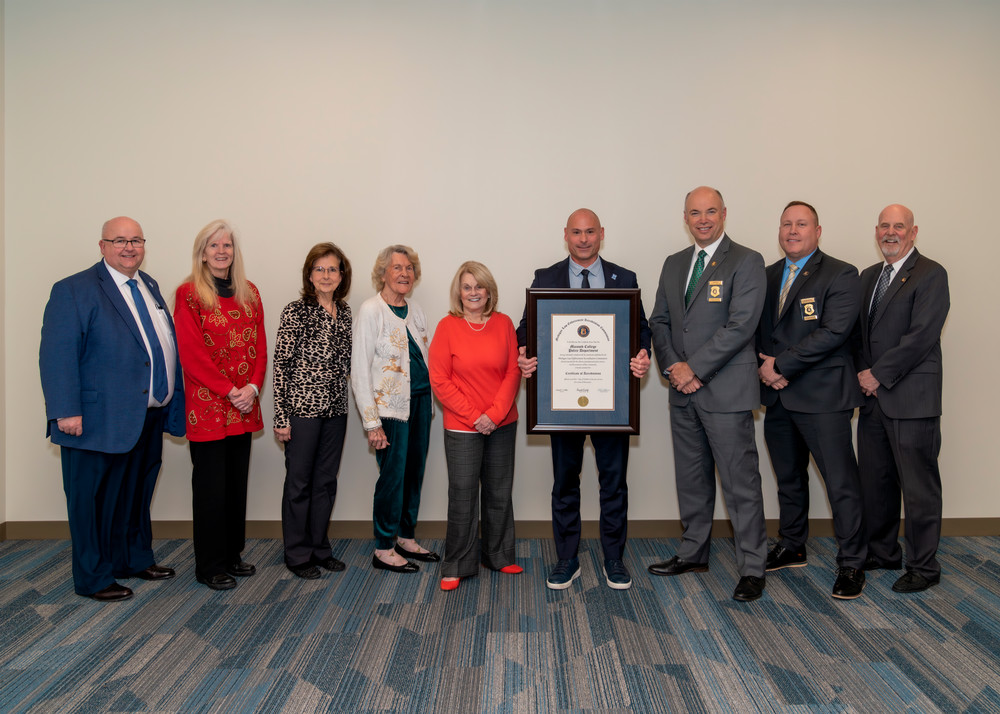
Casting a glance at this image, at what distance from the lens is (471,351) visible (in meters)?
3.29

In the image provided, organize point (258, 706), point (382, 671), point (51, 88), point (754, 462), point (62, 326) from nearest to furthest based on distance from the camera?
point (258, 706), point (382, 671), point (62, 326), point (754, 462), point (51, 88)

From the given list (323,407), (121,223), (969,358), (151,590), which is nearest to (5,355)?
(121,223)

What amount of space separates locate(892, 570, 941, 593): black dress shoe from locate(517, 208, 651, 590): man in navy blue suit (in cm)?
134

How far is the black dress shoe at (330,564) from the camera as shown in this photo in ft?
11.8

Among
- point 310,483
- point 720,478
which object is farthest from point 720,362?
point 310,483

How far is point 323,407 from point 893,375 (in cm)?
292

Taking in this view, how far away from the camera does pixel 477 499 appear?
3.47 m

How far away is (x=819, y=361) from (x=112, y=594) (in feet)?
12.3

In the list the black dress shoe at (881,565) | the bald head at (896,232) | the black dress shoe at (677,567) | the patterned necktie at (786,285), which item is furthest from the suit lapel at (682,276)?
the black dress shoe at (881,565)

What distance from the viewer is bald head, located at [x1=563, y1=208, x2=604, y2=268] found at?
3.36 m

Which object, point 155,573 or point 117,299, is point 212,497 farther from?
point 117,299

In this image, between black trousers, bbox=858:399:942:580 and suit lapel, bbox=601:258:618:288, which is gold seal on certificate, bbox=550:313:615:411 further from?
black trousers, bbox=858:399:942:580

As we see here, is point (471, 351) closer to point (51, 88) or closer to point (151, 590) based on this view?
point (151, 590)

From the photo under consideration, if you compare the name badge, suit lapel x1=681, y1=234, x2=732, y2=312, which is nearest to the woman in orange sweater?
suit lapel x1=681, y1=234, x2=732, y2=312
